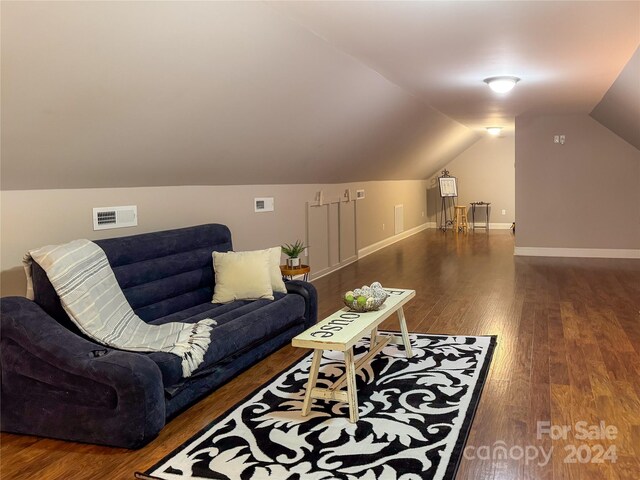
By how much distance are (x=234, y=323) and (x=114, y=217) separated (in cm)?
128

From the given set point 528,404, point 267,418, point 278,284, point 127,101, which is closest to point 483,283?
point 278,284

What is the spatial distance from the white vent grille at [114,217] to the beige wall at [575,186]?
6.48 m

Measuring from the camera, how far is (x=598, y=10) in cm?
346

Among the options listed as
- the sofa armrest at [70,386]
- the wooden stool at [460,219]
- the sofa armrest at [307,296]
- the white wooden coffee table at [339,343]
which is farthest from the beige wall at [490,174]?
the sofa armrest at [70,386]

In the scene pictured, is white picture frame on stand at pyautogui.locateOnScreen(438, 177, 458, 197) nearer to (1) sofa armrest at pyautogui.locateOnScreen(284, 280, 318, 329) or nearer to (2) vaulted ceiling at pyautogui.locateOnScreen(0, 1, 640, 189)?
(2) vaulted ceiling at pyautogui.locateOnScreen(0, 1, 640, 189)

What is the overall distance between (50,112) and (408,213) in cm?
946

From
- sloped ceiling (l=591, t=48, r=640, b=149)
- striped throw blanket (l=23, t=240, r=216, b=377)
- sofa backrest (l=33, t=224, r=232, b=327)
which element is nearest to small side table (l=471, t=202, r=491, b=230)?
sloped ceiling (l=591, t=48, r=640, b=149)

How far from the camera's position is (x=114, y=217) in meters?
4.17

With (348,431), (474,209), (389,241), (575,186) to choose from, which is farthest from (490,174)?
(348,431)

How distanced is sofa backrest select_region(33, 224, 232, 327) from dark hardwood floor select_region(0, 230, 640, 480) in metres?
0.74

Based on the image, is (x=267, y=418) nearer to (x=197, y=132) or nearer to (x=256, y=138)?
(x=197, y=132)

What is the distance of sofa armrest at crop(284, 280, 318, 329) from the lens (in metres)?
4.56

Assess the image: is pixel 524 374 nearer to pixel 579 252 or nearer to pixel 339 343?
pixel 339 343

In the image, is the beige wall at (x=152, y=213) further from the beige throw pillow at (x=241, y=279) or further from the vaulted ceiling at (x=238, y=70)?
the beige throw pillow at (x=241, y=279)
